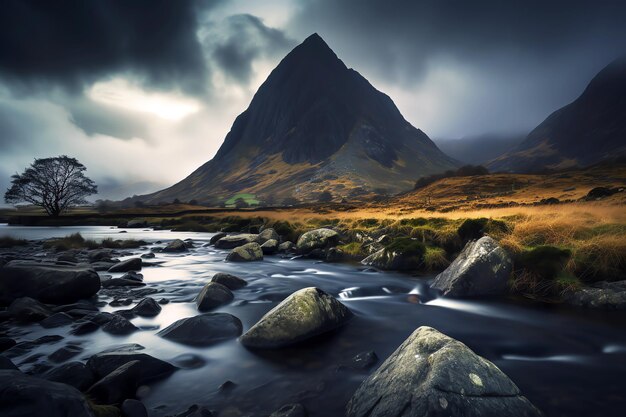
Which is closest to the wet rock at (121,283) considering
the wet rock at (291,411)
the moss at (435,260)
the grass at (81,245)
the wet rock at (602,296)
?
the wet rock at (291,411)

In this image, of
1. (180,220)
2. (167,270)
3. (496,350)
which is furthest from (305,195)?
(496,350)

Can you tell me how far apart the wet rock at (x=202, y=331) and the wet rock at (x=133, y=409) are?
2681 mm

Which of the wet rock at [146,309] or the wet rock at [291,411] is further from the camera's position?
the wet rock at [146,309]

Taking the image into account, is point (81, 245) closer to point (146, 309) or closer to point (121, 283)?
point (121, 283)

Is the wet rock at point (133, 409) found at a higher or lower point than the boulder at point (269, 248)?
higher

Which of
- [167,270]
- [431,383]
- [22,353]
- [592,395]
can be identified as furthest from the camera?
[167,270]

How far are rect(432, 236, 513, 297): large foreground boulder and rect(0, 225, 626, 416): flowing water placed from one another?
0.50 metres

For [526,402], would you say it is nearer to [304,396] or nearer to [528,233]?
[304,396]

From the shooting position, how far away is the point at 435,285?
11.1 m

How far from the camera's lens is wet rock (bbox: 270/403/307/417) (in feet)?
13.8

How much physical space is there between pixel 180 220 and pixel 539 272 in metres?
68.0

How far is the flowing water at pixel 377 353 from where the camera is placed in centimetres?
479

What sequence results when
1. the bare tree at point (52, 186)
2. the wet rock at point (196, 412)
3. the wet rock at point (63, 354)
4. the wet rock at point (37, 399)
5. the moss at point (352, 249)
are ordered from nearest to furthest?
the wet rock at point (37, 399) < the wet rock at point (196, 412) < the wet rock at point (63, 354) < the moss at point (352, 249) < the bare tree at point (52, 186)

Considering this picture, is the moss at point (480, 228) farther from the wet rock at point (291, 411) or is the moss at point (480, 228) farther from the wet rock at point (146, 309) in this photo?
the wet rock at point (146, 309)
